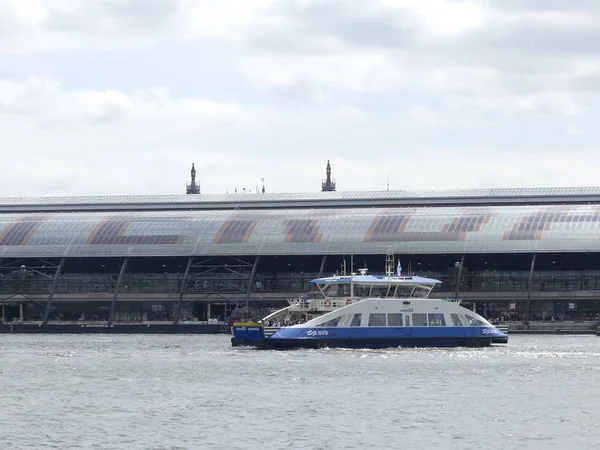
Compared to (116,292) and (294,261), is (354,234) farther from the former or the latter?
(116,292)

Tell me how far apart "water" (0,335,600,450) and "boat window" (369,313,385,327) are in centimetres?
361

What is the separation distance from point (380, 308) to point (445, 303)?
5.83m

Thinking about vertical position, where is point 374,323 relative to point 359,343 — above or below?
above

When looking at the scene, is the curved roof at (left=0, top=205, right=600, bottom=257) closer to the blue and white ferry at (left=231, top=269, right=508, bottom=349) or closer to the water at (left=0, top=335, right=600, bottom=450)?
the blue and white ferry at (left=231, top=269, right=508, bottom=349)

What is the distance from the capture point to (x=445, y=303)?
13338 cm

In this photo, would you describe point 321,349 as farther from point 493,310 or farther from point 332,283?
point 493,310

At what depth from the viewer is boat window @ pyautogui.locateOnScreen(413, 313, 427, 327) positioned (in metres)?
A: 133

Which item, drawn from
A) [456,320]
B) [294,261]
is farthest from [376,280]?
[294,261]

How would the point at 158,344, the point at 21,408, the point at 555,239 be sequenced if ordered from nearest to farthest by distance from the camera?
1. the point at 21,408
2. the point at 158,344
3. the point at 555,239

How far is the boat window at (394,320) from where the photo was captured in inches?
5197

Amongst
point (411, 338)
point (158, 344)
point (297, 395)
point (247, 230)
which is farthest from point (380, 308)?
point (247, 230)

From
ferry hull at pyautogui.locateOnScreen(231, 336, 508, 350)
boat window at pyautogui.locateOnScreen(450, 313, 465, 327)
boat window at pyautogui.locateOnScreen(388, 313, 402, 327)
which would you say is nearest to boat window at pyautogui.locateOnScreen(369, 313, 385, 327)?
boat window at pyautogui.locateOnScreen(388, 313, 402, 327)

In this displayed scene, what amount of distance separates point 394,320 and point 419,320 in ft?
7.38

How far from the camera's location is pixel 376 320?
132 m
